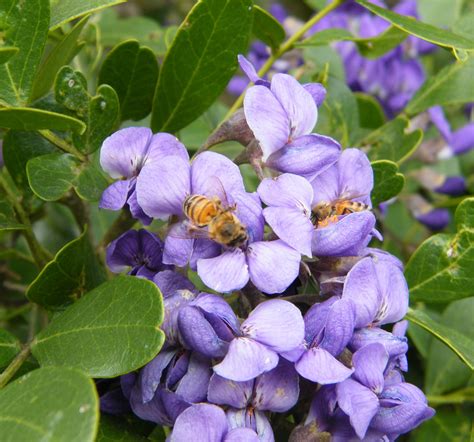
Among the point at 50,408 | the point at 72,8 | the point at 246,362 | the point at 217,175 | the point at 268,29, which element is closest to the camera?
the point at 50,408

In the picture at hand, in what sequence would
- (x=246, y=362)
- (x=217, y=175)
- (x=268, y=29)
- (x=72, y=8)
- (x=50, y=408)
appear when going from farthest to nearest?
1. (x=268, y=29)
2. (x=72, y=8)
3. (x=217, y=175)
4. (x=246, y=362)
5. (x=50, y=408)

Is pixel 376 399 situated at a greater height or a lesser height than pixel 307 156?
lesser

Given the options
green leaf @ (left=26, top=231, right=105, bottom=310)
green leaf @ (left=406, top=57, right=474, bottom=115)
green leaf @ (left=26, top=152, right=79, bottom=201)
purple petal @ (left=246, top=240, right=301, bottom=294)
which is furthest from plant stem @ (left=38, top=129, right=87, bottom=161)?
green leaf @ (left=406, top=57, right=474, bottom=115)

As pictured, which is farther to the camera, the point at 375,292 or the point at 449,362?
the point at 449,362

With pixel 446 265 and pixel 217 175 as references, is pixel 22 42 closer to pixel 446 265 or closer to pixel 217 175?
pixel 217 175

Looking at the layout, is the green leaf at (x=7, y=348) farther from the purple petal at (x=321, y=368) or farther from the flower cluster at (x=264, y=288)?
the purple petal at (x=321, y=368)

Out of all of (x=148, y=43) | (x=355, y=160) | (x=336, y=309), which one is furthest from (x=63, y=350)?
(x=148, y=43)

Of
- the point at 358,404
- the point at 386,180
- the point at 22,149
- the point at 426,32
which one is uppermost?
the point at 426,32

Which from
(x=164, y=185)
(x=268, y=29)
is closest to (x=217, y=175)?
(x=164, y=185)
